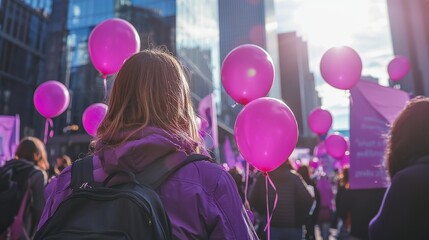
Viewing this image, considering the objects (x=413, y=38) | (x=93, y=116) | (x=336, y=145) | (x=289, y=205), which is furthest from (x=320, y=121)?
(x=413, y=38)

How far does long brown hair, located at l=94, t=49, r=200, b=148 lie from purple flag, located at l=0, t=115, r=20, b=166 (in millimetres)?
6123

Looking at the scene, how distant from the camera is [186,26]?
31734mm

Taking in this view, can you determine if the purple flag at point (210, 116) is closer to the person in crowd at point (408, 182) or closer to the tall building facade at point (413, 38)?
the person in crowd at point (408, 182)

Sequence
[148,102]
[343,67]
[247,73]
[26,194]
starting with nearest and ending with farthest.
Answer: [148,102]
[247,73]
[26,194]
[343,67]

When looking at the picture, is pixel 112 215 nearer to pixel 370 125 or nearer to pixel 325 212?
pixel 370 125

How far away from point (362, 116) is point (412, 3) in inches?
383

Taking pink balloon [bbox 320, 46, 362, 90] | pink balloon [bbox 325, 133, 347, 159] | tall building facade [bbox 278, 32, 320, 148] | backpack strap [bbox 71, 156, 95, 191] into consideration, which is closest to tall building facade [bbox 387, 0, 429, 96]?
pink balloon [bbox 325, 133, 347, 159]

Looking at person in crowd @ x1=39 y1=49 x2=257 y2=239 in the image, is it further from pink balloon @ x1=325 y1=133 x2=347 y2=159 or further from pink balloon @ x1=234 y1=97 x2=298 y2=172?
pink balloon @ x1=325 y1=133 x2=347 y2=159

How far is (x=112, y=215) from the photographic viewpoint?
105 centimetres

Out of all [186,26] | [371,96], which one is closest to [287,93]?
[186,26]

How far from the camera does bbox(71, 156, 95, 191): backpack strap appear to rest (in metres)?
1.23

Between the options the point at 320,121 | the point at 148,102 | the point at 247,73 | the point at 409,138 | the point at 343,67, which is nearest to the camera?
the point at 148,102

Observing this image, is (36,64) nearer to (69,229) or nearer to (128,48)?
(128,48)

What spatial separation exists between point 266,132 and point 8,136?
600 cm
